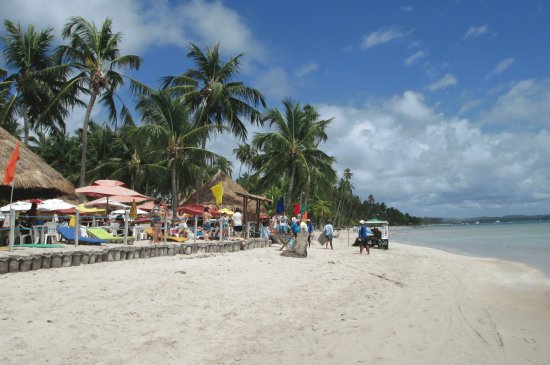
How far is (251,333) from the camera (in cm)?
525

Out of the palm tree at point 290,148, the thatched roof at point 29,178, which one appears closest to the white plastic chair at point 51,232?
the thatched roof at point 29,178

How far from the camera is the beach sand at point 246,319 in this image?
4.49m

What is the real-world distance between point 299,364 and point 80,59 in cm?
1819

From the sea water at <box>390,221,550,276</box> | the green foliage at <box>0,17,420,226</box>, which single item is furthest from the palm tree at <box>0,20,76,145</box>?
the sea water at <box>390,221,550,276</box>

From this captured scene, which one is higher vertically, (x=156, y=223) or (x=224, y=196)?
(x=224, y=196)

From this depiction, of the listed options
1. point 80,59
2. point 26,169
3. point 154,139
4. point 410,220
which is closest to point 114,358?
point 26,169

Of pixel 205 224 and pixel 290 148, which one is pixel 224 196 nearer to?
pixel 290 148

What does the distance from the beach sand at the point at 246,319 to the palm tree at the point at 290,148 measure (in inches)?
579

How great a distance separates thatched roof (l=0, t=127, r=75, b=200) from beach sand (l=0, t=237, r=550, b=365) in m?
3.32

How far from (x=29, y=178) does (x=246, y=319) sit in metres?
7.41

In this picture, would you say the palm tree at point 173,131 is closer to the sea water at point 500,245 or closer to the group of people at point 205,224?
the group of people at point 205,224

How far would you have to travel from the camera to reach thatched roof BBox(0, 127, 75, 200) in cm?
1012

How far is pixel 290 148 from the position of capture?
928 inches

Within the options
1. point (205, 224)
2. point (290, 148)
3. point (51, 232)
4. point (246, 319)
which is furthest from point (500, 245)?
point (246, 319)
